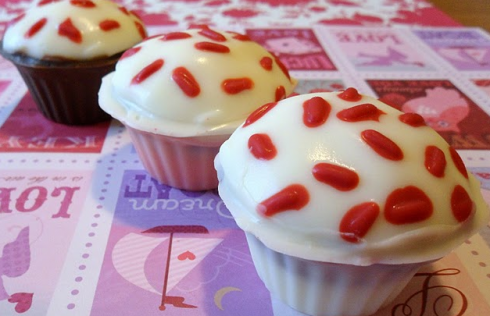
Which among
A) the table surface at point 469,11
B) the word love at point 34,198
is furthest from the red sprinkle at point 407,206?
the table surface at point 469,11

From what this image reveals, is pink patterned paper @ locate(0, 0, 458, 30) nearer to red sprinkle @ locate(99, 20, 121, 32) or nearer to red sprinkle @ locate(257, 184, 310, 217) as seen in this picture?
red sprinkle @ locate(99, 20, 121, 32)

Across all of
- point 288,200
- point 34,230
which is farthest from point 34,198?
point 288,200

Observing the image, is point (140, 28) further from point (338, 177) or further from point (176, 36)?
point (338, 177)

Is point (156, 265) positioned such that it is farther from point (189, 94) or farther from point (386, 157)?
point (386, 157)

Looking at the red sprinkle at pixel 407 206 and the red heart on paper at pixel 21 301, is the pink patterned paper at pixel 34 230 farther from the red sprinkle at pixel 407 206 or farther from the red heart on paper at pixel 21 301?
the red sprinkle at pixel 407 206

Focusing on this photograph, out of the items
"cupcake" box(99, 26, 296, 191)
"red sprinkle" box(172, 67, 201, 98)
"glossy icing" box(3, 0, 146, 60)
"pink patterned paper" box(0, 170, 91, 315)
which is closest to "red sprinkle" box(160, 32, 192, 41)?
"cupcake" box(99, 26, 296, 191)

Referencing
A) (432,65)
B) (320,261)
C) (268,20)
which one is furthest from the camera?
(268,20)

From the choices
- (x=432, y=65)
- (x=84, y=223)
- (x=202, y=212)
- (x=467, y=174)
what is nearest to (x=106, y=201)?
(x=84, y=223)
